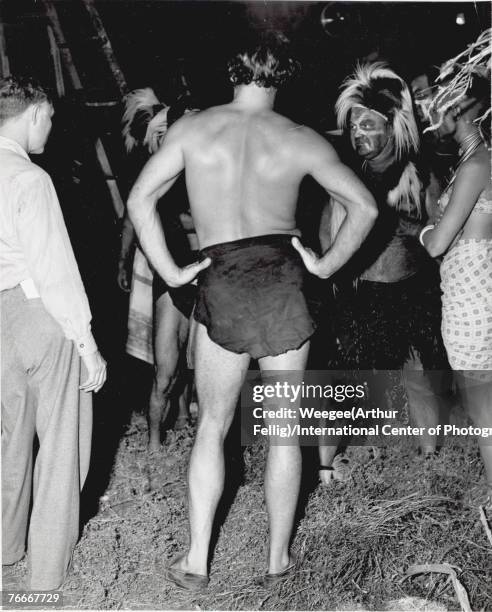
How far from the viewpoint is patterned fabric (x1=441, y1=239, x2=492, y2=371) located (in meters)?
2.96

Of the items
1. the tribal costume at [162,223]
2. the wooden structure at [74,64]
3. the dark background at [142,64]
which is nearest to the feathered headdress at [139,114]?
the tribal costume at [162,223]

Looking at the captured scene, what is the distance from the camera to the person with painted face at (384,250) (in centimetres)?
343

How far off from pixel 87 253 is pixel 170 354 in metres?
1.19

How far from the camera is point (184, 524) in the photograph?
3.11m

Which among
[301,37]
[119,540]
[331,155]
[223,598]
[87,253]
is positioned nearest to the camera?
[331,155]

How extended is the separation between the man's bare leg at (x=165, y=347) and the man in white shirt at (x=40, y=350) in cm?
101

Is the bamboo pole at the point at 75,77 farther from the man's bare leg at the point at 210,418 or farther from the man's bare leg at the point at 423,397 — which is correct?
the man's bare leg at the point at 210,418

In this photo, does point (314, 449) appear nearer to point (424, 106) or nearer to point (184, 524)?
point (184, 524)

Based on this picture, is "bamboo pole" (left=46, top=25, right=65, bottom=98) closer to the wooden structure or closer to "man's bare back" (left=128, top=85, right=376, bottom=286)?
the wooden structure

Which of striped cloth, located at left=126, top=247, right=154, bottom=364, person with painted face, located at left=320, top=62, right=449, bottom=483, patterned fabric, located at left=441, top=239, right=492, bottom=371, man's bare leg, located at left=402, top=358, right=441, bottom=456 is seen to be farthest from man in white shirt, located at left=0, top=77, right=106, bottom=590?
man's bare leg, located at left=402, top=358, right=441, bottom=456

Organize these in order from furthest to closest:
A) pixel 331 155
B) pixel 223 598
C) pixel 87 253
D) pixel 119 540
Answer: pixel 87 253 < pixel 119 540 < pixel 223 598 < pixel 331 155

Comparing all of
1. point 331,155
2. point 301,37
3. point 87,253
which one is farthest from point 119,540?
point 301,37

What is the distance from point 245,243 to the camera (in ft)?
8.16

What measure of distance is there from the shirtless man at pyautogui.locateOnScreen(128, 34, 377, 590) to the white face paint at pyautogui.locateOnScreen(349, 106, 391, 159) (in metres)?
0.99
